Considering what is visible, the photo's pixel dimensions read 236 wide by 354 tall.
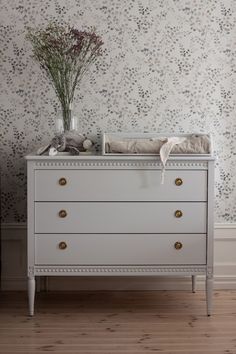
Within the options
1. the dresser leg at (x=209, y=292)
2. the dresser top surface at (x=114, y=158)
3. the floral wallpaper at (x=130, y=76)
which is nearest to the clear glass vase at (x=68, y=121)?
the floral wallpaper at (x=130, y=76)

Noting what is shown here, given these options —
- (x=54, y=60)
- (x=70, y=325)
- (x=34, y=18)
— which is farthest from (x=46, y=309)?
(x=34, y=18)

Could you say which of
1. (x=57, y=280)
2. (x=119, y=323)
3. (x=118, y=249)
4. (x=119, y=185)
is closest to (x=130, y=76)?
(x=119, y=185)

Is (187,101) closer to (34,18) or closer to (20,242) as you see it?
(34,18)

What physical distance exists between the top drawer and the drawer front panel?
0.12 ft

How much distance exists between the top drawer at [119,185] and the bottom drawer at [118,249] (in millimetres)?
205

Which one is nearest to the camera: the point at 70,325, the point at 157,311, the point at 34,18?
the point at 70,325

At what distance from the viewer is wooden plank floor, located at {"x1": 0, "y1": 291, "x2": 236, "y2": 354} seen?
122 inches

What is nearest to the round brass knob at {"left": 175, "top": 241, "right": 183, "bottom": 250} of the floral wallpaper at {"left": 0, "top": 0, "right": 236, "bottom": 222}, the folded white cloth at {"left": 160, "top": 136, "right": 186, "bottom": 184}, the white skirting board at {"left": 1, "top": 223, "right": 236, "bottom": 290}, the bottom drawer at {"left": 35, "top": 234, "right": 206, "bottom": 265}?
the bottom drawer at {"left": 35, "top": 234, "right": 206, "bottom": 265}

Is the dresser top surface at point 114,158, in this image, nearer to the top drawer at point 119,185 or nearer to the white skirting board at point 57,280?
the top drawer at point 119,185

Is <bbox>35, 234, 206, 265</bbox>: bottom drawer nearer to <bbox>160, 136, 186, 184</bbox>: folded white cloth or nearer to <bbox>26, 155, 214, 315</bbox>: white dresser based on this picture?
<bbox>26, 155, 214, 315</bbox>: white dresser

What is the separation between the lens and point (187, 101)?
13.2 ft

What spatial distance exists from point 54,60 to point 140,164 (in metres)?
0.83

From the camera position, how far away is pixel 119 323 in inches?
135

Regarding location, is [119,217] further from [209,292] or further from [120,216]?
[209,292]
